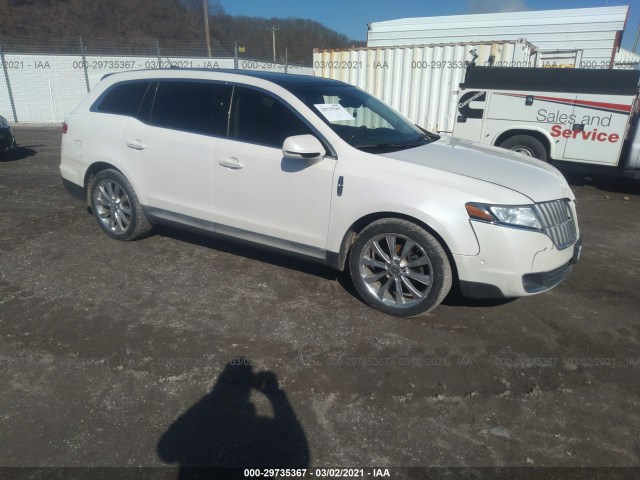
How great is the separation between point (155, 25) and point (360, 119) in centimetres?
5240

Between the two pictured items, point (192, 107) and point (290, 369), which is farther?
point (192, 107)

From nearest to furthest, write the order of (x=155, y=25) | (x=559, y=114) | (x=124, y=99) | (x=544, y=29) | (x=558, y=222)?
(x=558, y=222)
(x=124, y=99)
(x=559, y=114)
(x=544, y=29)
(x=155, y=25)

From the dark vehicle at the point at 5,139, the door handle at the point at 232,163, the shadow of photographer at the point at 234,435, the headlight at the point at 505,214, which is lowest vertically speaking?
the shadow of photographer at the point at 234,435

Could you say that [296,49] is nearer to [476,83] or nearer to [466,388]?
[476,83]

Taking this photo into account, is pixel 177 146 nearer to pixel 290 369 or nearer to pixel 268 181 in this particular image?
pixel 268 181

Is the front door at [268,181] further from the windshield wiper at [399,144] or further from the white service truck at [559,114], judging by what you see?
the white service truck at [559,114]

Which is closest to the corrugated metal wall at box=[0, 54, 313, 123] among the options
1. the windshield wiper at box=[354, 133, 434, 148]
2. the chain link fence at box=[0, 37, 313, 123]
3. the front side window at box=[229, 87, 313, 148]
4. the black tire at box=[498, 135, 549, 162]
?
the chain link fence at box=[0, 37, 313, 123]

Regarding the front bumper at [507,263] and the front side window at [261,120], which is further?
the front side window at [261,120]

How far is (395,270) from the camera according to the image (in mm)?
3617

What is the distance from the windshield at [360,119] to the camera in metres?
3.87

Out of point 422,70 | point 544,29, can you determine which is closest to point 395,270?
point 422,70

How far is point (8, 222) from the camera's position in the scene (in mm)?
5883

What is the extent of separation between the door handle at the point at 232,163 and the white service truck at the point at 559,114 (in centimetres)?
611

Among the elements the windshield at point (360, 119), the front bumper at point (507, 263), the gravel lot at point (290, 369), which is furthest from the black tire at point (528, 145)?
the front bumper at point (507, 263)
